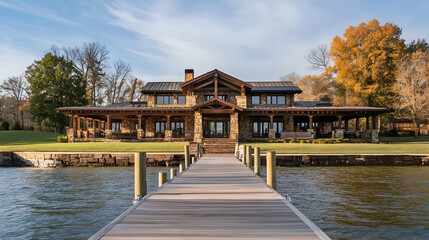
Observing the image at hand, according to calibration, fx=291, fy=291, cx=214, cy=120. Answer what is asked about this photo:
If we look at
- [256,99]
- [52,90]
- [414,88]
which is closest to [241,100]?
[256,99]

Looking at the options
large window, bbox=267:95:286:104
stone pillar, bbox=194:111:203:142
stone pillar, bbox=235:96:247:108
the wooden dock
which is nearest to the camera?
the wooden dock

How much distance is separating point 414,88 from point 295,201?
3494cm

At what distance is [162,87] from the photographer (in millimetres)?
34062

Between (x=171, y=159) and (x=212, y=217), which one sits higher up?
(x=212, y=217)

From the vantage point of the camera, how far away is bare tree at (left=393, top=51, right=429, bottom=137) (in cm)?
3556

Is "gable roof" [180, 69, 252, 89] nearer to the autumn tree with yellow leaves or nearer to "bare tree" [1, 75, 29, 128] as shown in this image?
the autumn tree with yellow leaves

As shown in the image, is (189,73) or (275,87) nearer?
(275,87)

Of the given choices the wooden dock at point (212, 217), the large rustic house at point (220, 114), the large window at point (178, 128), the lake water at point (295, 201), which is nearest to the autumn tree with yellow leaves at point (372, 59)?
the large rustic house at point (220, 114)

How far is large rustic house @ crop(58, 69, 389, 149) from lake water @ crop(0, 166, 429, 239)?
13.5m

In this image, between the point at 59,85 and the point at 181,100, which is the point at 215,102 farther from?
the point at 59,85

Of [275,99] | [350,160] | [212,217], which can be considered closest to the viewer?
[212,217]

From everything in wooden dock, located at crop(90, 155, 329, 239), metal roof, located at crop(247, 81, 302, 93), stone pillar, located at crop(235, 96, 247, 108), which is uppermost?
metal roof, located at crop(247, 81, 302, 93)

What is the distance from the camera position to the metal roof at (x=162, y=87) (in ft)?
108

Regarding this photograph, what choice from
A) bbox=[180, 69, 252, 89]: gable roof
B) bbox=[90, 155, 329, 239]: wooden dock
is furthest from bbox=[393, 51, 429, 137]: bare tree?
bbox=[90, 155, 329, 239]: wooden dock
